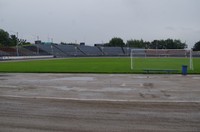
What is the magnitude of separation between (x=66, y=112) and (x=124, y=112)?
1.92 m

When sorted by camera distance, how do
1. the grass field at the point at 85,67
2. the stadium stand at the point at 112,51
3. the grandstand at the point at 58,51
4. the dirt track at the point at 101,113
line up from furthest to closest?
the stadium stand at the point at 112,51
the grandstand at the point at 58,51
the grass field at the point at 85,67
the dirt track at the point at 101,113

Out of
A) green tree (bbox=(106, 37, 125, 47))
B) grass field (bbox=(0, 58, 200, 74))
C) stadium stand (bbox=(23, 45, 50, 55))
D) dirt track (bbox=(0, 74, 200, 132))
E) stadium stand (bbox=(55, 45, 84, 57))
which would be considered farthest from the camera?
green tree (bbox=(106, 37, 125, 47))

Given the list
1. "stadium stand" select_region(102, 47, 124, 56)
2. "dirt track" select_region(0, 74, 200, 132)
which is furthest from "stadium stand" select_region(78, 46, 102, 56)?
"dirt track" select_region(0, 74, 200, 132)

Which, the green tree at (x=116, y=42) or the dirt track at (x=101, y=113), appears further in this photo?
the green tree at (x=116, y=42)

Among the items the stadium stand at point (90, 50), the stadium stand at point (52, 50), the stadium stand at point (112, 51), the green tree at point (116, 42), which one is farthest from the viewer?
the green tree at point (116, 42)

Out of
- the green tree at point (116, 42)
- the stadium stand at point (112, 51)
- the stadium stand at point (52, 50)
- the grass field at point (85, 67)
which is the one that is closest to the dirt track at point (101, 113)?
the grass field at point (85, 67)

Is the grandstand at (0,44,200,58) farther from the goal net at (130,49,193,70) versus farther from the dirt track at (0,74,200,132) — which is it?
the dirt track at (0,74,200,132)

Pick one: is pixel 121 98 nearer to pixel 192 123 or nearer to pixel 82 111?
pixel 82 111

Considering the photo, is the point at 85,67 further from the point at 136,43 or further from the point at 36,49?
the point at 136,43

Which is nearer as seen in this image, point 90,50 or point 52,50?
point 52,50

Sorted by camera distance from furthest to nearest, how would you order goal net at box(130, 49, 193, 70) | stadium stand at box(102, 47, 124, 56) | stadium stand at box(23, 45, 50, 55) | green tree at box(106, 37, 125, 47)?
1. green tree at box(106, 37, 125, 47)
2. stadium stand at box(102, 47, 124, 56)
3. stadium stand at box(23, 45, 50, 55)
4. goal net at box(130, 49, 193, 70)

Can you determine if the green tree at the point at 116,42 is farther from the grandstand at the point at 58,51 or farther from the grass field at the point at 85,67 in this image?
the grass field at the point at 85,67

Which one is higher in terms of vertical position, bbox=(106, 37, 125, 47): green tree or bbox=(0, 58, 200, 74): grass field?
bbox=(106, 37, 125, 47): green tree

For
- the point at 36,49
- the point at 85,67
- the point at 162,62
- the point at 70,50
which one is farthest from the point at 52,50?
the point at 85,67
